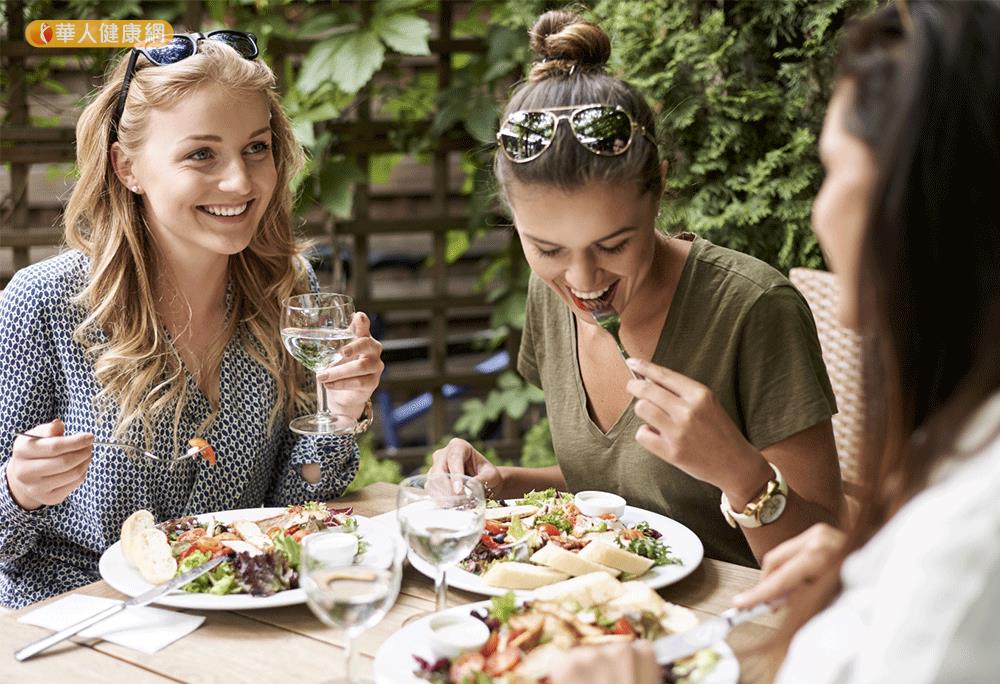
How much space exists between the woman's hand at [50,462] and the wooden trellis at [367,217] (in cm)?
227

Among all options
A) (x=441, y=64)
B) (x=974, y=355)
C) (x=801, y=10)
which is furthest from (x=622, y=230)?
(x=441, y=64)

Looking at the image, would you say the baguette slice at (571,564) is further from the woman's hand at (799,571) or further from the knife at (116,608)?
the knife at (116,608)

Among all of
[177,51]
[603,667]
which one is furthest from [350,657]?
[177,51]

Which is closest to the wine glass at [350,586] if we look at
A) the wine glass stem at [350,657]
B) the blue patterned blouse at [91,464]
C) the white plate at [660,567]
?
the wine glass stem at [350,657]

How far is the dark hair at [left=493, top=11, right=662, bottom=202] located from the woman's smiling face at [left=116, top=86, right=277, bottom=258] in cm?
57

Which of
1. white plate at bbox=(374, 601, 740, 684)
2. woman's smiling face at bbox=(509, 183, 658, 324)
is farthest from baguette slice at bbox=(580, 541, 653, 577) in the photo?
woman's smiling face at bbox=(509, 183, 658, 324)

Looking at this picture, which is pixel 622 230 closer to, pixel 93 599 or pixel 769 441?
pixel 769 441

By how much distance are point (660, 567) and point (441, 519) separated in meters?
0.43

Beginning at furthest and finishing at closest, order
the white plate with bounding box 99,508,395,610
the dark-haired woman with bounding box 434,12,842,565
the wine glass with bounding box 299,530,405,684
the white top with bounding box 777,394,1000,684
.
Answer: the dark-haired woman with bounding box 434,12,842,565 → the white plate with bounding box 99,508,395,610 → the wine glass with bounding box 299,530,405,684 → the white top with bounding box 777,394,1000,684

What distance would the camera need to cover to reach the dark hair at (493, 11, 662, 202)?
5.84 ft

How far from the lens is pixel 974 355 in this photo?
1031mm

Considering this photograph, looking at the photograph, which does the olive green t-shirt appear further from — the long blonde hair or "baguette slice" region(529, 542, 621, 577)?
the long blonde hair

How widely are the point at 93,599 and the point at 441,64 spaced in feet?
10.3

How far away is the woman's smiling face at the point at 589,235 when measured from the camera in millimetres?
1771
